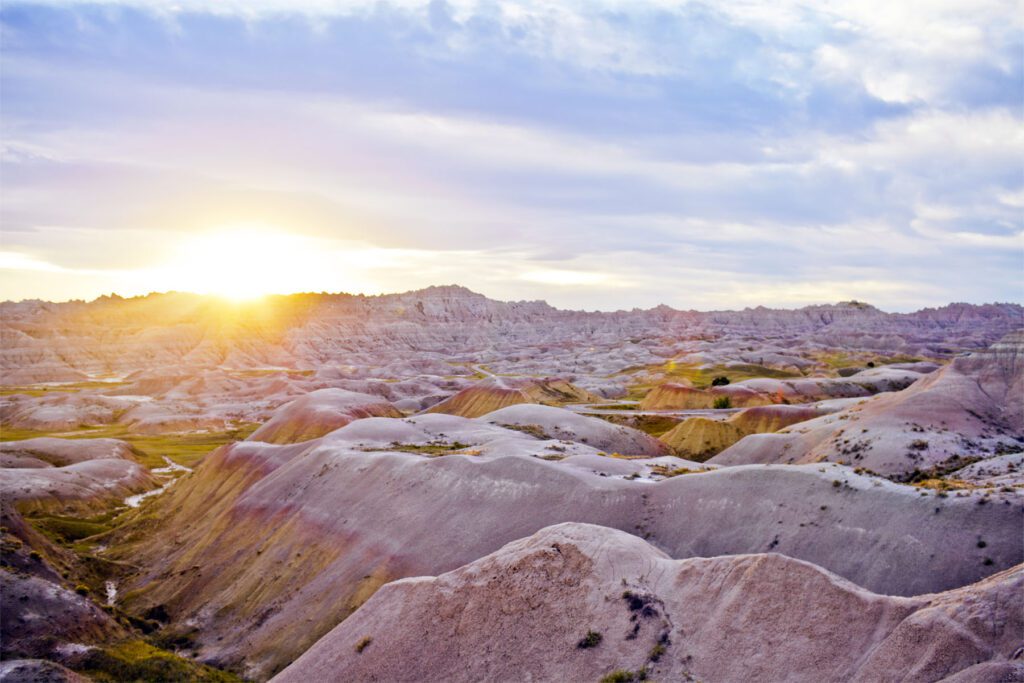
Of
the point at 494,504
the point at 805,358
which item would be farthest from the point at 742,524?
the point at 805,358

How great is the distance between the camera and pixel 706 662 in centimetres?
1716

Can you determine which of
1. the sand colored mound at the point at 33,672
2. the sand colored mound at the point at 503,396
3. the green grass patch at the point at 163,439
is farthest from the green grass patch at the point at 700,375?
the sand colored mound at the point at 33,672

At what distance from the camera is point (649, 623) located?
1844cm

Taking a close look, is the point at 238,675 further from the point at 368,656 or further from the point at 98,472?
the point at 98,472

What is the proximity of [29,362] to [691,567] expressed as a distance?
181m

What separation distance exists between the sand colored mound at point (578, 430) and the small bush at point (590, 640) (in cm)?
3694

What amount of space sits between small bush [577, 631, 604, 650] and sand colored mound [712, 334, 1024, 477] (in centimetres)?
2912

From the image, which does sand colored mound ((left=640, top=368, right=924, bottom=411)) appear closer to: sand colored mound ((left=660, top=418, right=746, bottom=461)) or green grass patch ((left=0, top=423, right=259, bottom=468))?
sand colored mound ((left=660, top=418, right=746, bottom=461))

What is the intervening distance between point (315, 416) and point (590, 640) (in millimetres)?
55953

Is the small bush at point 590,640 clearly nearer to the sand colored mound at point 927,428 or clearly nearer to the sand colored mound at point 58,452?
the sand colored mound at point 927,428

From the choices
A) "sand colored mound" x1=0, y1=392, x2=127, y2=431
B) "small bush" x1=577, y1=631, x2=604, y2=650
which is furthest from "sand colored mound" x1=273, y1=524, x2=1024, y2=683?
"sand colored mound" x1=0, y1=392, x2=127, y2=431

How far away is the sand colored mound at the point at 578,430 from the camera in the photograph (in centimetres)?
5684

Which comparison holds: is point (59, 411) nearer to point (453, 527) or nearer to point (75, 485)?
point (75, 485)

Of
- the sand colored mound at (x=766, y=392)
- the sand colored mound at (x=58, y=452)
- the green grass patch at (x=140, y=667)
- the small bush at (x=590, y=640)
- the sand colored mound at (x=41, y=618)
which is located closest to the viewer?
the small bush at (x=590, y=640)
